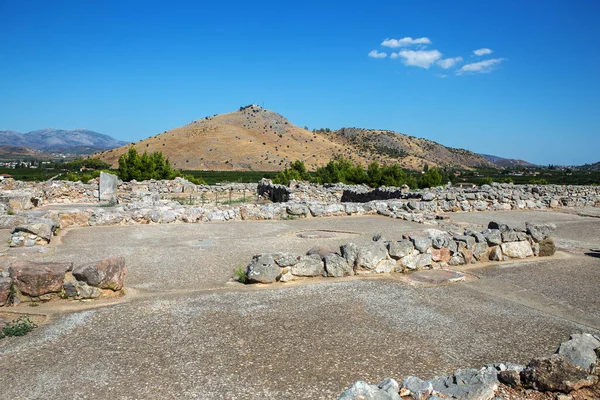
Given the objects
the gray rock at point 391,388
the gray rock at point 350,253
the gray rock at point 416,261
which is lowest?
the gray rock at point 391,388

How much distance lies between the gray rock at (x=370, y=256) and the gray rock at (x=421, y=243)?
76 cm

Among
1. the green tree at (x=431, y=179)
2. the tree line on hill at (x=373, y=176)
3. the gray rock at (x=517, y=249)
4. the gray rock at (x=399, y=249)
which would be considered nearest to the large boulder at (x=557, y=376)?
the gray rock at (x=399, y=249)

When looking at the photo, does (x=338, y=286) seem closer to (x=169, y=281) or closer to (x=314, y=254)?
(x=314, y=254)

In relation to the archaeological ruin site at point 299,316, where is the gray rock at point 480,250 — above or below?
above

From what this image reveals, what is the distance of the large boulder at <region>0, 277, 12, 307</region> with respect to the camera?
Answer: 6.88 meters

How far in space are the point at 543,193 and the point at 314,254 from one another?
2329 centimetres

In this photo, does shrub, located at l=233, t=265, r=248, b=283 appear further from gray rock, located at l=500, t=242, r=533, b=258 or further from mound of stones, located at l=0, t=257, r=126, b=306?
gray rock, located at l=500, t=242, r=533, b=258

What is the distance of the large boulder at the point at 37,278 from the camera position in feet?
23.5

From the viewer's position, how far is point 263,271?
27.7ft

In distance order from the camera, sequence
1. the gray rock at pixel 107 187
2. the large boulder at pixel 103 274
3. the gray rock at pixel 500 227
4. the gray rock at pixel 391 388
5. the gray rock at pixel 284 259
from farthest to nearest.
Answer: the gray rock at pixel 107 187 < the gray rock at pixel 500 227 < the gray rock at pixel 284 259 < the large boulder at pixel 103 274 < the gray rock at pixel 391 388

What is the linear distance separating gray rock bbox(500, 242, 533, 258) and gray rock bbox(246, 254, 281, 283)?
19.0ft

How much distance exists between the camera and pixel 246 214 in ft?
57.5

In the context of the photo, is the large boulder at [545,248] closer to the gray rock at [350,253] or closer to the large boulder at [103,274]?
the gray rock at [350,253]

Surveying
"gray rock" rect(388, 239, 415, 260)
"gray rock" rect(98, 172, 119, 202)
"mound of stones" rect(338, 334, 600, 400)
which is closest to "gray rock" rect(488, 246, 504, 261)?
"gray rock" rect(388, 239, 415, 260)
